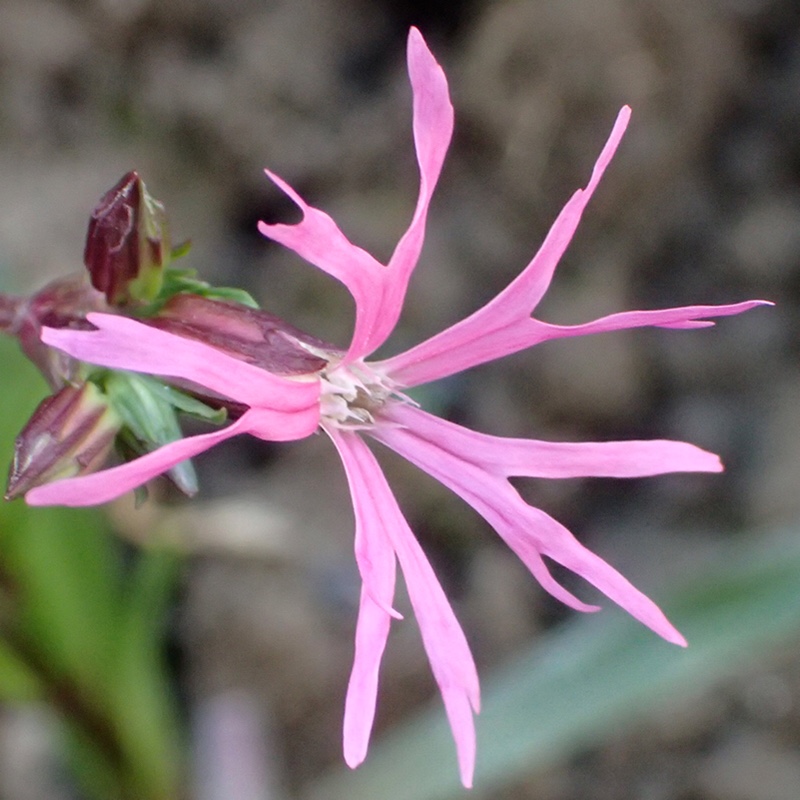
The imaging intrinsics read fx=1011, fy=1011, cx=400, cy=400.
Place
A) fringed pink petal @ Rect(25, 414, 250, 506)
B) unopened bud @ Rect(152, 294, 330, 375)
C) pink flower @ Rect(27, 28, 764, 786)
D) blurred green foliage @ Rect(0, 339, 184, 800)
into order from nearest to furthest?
fringed pink petal @ Rect(25, 414, 250, 506) → pink flower @ Rect(27, 28, 764, 786) → unopened bud @ Rect(152, 294, 330, 375) → blurred green foliage @ Rect(0, 339, 184, 800)

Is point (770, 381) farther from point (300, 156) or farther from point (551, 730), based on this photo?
point (300, 156)

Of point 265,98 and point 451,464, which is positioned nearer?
point 451,464

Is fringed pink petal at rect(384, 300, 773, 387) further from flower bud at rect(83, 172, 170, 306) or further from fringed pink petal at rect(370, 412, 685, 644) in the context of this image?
flower bud at rect(83, 172, 170, 306)

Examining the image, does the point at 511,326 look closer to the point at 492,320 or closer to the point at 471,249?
the point at 492,320

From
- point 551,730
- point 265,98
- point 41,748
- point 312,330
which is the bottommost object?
point 41,748

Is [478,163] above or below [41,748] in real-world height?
above

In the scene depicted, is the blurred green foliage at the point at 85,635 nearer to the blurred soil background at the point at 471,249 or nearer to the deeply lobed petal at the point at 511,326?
the blurred soil background at the point at 471,249

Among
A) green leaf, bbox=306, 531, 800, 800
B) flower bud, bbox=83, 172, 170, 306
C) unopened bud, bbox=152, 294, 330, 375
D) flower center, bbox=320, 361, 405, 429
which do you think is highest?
flower bud, bbox=83, 172, 170, 306

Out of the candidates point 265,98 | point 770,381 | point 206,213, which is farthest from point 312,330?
point 770,381

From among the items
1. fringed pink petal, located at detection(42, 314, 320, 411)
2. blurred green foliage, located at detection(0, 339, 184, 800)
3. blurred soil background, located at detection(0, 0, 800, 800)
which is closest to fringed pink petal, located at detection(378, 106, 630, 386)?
fringed pink petal, located at detection(42, 314, 320, 411)
